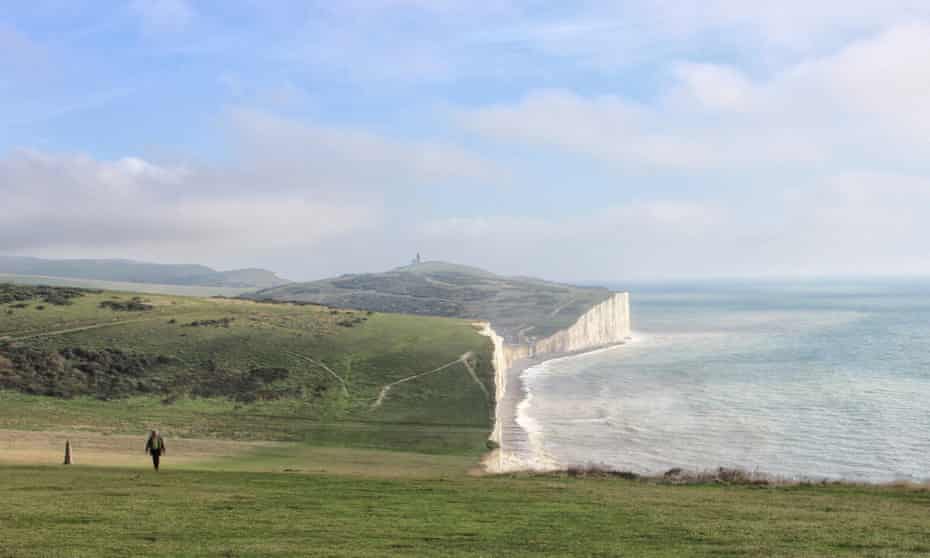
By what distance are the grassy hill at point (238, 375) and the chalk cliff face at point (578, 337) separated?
26.8 feet

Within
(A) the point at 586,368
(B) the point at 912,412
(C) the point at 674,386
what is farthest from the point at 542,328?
(B) the point at 912,412

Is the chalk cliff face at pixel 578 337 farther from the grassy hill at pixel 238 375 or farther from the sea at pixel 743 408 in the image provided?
the grassy hill at pixel 238 375

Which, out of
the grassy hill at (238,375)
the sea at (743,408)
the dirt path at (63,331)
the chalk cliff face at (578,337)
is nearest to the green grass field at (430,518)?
the sea at (743,408)

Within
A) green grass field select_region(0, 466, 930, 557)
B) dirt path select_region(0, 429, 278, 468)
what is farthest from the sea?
dirt path select_region(0, 429, 278, 468)

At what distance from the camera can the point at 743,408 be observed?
61719 millimetres

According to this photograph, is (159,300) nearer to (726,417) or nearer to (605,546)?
(726,417)

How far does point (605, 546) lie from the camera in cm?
1354

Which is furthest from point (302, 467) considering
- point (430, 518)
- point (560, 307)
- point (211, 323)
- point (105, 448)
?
point (560, 307)

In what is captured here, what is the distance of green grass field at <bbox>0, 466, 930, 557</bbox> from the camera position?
1315 cm

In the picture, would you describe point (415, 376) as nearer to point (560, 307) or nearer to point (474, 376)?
point (474, 376)

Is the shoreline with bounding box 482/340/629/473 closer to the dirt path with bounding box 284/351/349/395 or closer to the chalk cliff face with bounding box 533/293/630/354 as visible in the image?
the dirt path with bounding box 284/351/349/395

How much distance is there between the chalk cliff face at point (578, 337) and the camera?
80312 millimetres

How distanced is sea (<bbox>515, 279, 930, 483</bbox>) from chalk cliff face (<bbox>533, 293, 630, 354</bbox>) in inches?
224

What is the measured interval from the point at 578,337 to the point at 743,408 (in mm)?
65380
